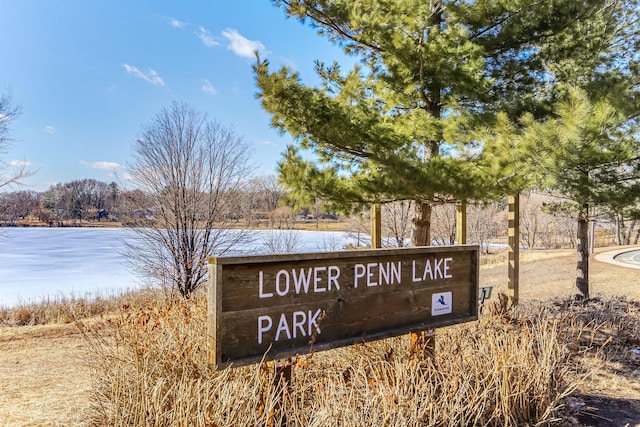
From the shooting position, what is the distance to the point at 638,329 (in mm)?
5836

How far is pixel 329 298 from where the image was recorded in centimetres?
258

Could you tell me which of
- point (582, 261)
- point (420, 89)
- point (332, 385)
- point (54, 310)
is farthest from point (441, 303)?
point (54, 310)

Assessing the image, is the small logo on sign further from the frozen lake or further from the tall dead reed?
the frozen lake

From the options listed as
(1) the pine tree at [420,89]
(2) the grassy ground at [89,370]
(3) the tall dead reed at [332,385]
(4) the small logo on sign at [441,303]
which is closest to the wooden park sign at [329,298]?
(4) the small logo on sign at [441,303]

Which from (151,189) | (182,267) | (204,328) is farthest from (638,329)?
(151,189)

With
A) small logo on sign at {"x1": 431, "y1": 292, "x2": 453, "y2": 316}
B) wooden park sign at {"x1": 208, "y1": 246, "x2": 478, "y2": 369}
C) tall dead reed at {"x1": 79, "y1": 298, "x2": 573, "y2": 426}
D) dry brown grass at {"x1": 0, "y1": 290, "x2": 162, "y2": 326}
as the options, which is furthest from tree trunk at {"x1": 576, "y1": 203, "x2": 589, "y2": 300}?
dry brown grass at {"x1": 0, "y1": 290, "x2": 162, "y2": 326}

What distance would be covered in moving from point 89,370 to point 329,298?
2930 mm

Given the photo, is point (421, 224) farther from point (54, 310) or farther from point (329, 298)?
point (54, 310)

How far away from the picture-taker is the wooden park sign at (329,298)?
2.17m

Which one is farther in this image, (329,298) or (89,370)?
(89,370)

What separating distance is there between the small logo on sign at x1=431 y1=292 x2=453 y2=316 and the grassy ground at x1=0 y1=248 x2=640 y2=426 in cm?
59

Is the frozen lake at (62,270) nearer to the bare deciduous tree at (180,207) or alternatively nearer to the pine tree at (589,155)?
the bare deciduous tree at (180,207)

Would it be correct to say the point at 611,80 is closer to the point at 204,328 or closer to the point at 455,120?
Answer: the point at 455,120

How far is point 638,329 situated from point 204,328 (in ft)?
19.5
